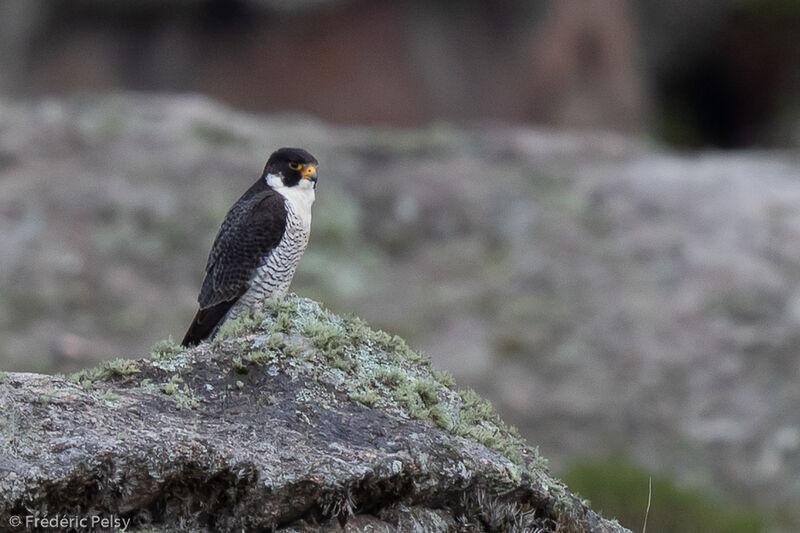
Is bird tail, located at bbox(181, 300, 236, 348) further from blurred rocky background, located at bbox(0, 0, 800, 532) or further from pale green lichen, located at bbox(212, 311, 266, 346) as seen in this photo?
blurred rocky background, located at bbox(0, 0, 800, 532)

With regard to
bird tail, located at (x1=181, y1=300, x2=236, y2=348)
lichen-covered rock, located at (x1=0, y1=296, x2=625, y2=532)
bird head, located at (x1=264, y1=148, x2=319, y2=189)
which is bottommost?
lichen-covered rock, located at (x1=0, y1=296, x2=625, y2=532)

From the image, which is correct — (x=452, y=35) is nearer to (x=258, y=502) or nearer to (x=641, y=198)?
(x=641, y=198)

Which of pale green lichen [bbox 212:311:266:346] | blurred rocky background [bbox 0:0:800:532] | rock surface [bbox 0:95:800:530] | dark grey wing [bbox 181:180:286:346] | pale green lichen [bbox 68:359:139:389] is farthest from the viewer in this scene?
rock surface [bbox 0:95:800:530]

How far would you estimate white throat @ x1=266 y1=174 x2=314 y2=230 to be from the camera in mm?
5867

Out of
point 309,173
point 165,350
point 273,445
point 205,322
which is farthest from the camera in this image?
point 309,173

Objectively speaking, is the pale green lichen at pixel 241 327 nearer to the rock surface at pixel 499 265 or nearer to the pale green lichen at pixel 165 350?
the pale green lichen at pixel 165 350

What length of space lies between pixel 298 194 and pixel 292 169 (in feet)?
0.43

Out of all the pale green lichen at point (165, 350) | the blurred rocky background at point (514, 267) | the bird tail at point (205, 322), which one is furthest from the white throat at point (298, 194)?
the blurred rocky background at point (514, 267)

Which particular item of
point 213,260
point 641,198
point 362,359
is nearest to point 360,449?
point 362,359

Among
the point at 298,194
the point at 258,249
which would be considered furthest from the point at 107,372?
the point at 298,194

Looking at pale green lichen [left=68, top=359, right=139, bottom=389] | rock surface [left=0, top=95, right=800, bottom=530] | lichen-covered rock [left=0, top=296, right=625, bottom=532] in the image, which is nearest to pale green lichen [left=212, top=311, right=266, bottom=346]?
lichen-covered rock [left=0, top=296, right=625, bottom=532]

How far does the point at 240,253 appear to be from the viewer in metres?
5.71

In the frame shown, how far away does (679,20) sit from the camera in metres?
19.0

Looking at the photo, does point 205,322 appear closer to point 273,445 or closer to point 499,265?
point 273,445
